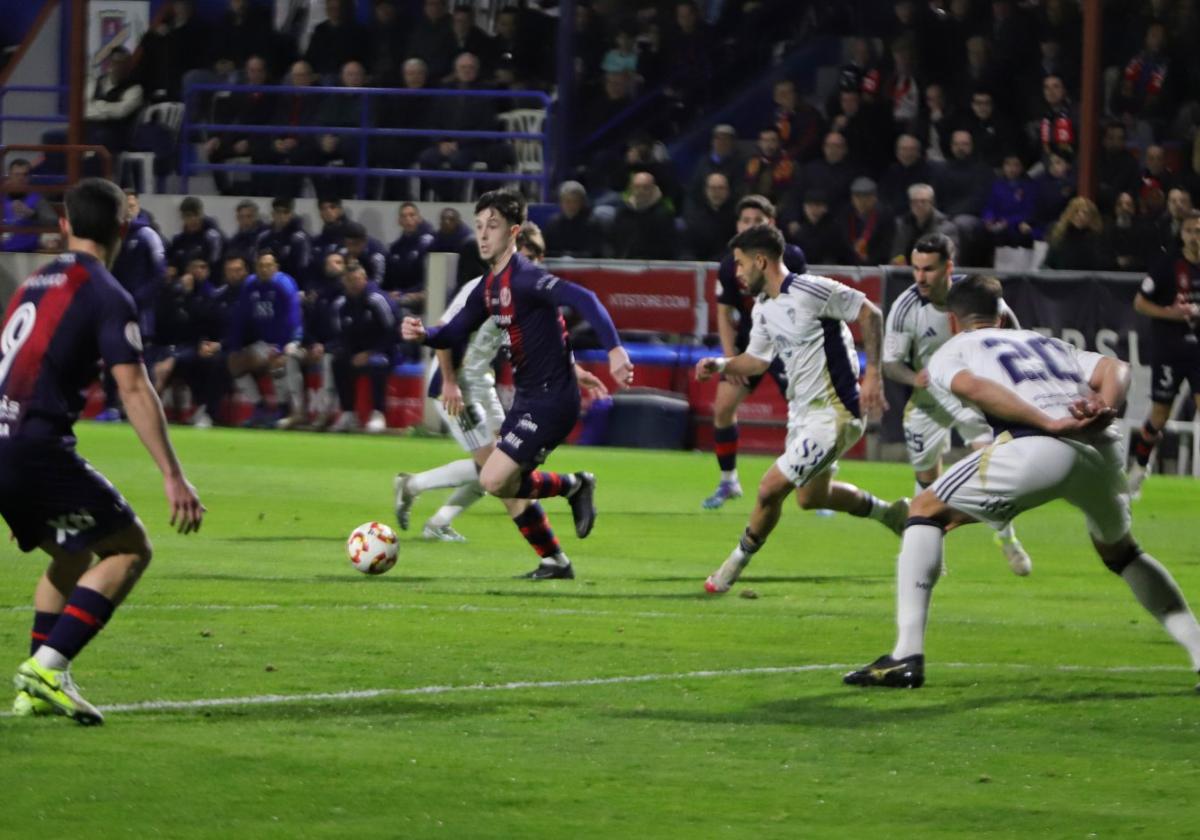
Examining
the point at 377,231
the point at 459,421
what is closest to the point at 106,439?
the point at 377,231

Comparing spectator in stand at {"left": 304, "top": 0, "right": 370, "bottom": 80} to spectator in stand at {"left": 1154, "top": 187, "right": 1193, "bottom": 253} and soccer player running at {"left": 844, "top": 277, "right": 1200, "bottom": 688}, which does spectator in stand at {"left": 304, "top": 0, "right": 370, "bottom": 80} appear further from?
soccer player running at {"left": 844, "top": 277, "right": 1200, "bottom": 688}

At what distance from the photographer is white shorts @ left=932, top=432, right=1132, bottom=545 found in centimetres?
855

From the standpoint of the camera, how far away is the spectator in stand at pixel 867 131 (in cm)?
2458

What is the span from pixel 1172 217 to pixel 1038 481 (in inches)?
539

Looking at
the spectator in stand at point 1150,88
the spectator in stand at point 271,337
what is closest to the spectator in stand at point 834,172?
the spectator in stand at point 1150,88

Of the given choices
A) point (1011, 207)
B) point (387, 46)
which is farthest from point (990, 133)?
point (387, 46)

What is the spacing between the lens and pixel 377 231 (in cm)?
2748

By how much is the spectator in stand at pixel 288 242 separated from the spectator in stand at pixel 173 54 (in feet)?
18.3

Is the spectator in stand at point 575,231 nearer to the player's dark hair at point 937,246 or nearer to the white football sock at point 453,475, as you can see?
the white football sock at point 453,475

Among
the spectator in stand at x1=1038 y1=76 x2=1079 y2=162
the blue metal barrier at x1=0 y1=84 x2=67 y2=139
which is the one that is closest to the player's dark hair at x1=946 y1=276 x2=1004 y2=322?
the spectator in stand at x1=1038 y1=76 x2=1079 y2=162

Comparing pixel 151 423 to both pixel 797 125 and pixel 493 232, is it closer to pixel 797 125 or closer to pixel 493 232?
pixel 493 232

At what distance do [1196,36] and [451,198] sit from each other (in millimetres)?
9110

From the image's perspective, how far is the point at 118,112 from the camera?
31.4m

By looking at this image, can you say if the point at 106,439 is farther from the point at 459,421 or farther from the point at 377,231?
the point at 459,421
